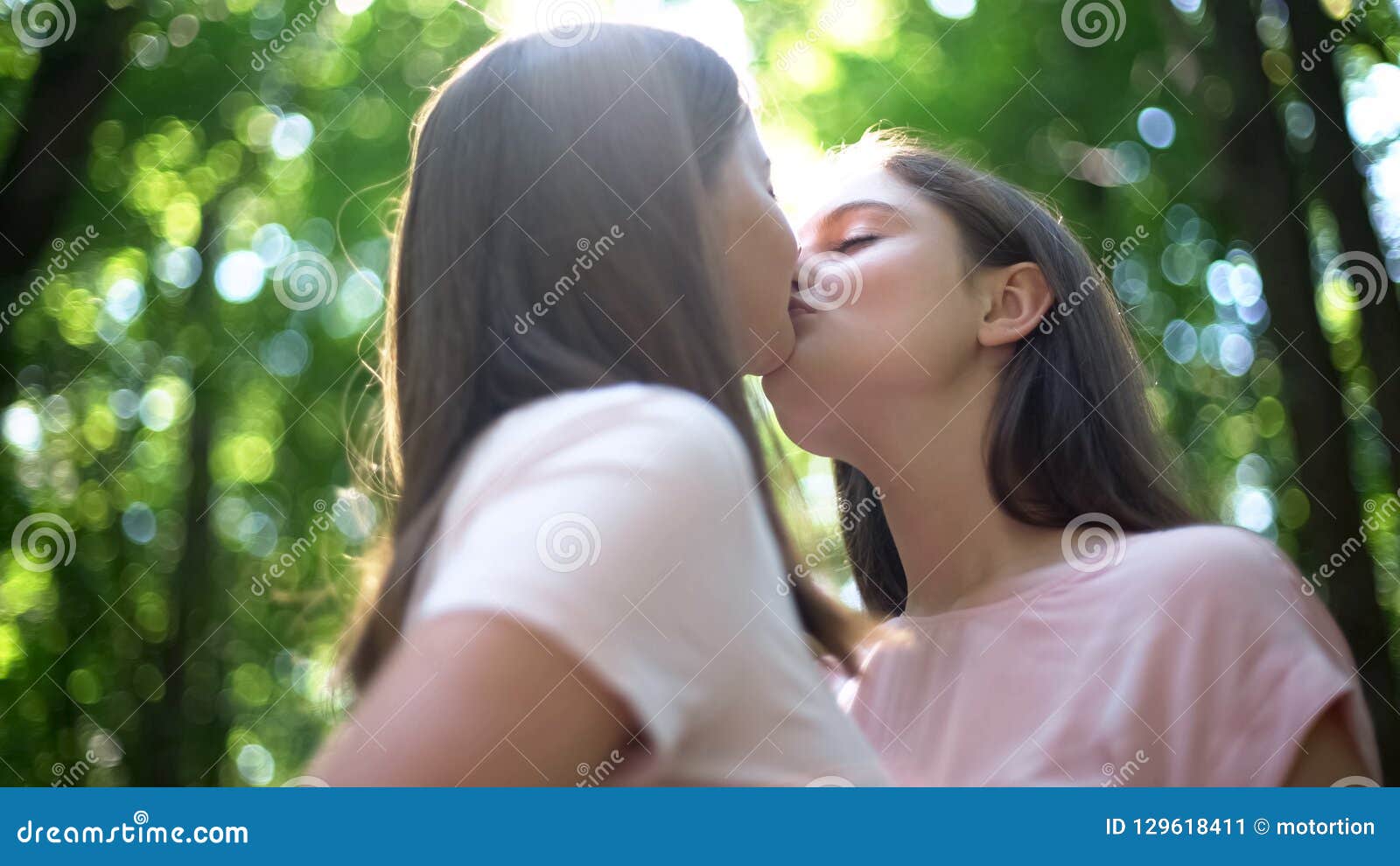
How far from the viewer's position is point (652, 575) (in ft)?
3.90

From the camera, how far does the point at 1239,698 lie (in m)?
2.12

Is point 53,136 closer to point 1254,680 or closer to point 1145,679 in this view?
point 1145,679

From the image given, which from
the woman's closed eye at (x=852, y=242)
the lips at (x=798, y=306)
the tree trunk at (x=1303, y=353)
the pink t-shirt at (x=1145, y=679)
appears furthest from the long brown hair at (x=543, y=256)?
the tree trunk at (x=1303, y=353)

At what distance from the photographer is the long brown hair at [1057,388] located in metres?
2.56

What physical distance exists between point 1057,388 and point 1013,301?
230mm

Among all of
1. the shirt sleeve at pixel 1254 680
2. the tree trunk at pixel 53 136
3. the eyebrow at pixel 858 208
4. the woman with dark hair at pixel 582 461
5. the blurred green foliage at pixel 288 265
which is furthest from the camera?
the blurred green foliage at pixel 288 265

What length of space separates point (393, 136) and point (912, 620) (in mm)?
5489

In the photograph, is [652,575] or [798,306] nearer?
[652,575]

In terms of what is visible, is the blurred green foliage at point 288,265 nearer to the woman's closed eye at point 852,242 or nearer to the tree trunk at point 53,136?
the tree trunk at point 53,136

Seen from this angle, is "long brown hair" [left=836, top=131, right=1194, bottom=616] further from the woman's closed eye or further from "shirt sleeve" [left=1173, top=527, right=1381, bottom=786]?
"shirt sleeve" [left=1173, top=527, right=1381, bottom=786]

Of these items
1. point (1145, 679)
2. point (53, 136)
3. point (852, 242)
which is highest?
point (852, 242)

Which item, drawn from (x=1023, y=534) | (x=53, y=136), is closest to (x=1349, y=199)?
(x=1023, y=534)

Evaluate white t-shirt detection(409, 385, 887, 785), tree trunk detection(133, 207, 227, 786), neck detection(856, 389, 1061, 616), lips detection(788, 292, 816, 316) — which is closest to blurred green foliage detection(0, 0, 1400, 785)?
tree trunk detection(133, 207, 227, 786)

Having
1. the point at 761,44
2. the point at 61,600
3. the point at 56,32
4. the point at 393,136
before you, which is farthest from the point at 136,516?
the point at 761,44
